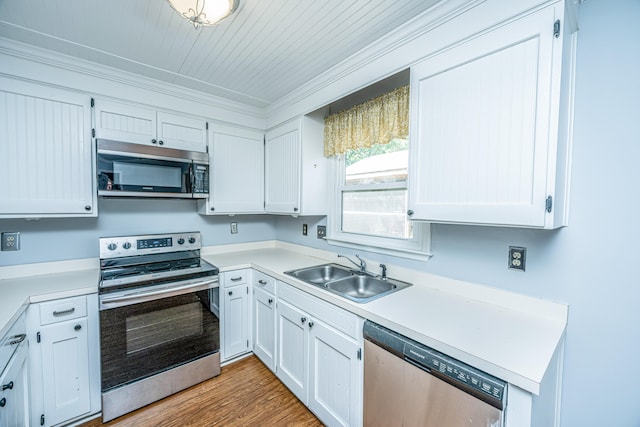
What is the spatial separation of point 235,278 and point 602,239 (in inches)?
87.7

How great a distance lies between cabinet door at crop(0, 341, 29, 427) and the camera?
1.13 m

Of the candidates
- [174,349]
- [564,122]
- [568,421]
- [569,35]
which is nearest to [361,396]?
[568,421]

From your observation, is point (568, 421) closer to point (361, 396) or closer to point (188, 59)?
point (361, 396)

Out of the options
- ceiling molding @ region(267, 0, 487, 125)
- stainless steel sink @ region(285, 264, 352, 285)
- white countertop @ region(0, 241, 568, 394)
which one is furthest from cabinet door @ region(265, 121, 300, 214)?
white countertop @ region(0, 241, 568, 394)

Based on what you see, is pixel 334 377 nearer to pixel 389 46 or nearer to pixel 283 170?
pixel 283 170

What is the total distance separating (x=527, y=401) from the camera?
825mm

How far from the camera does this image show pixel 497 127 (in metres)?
1.11

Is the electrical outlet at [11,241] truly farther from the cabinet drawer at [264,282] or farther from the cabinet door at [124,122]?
the cabinet drawer at [264,282]

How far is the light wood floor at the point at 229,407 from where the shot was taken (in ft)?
5.47

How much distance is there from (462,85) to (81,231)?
2.69 meters

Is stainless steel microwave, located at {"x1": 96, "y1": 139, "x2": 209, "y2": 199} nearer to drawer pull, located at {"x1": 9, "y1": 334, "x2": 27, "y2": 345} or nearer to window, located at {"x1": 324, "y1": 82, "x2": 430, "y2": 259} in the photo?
drawer pull, located at {"x1": 9, "y1": 334, "x2": 27, "y2": 345}

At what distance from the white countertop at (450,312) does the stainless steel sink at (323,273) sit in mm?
135

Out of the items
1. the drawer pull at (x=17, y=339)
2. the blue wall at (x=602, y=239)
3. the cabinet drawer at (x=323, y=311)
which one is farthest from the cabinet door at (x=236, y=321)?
the blue wall at (x=602, y=239)

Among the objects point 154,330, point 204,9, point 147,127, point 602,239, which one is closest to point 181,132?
point 147,127
